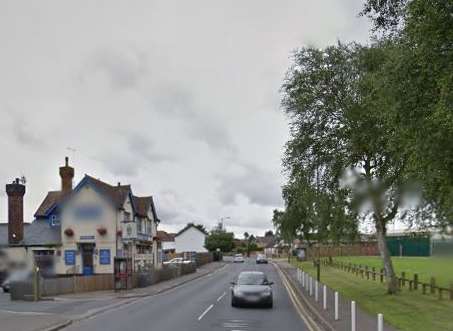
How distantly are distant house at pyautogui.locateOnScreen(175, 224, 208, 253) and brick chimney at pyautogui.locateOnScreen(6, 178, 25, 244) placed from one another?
8776 cm

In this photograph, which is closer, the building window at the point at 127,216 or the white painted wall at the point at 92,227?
the white painted wall at the point at 92,227

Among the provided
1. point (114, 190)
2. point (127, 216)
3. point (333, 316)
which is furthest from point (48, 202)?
point (333, 316)

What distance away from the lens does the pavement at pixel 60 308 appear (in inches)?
836

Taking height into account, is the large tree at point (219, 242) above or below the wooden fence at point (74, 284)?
below

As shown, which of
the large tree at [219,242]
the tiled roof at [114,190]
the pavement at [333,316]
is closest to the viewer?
the pavement at [333,316]

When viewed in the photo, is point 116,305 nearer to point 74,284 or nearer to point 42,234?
point 74,284

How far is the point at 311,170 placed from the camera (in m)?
31.2

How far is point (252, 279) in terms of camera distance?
28875 millimetres

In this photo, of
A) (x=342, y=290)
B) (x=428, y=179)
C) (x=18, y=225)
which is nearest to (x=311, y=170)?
(x=342, y=290)

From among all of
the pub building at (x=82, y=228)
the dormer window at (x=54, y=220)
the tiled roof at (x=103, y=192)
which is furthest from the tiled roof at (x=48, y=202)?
the dormer window at (x=54, y=220)

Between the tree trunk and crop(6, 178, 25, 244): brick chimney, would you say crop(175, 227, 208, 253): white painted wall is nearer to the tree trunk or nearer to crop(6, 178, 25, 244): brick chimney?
crop(6, 178, 25, 244): brick chimney

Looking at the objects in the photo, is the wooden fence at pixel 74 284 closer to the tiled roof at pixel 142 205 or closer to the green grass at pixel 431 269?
the tiled roof at pixel 142 205

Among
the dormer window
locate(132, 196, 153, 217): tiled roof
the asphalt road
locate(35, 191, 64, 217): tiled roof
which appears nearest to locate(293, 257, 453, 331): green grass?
the asphalt road

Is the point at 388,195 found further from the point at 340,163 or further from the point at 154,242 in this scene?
the point at 154,242
